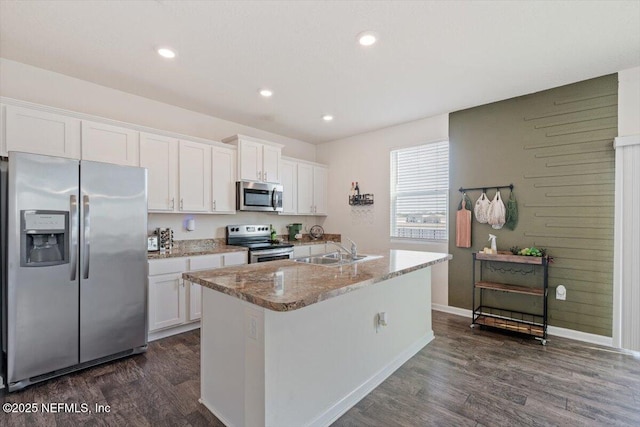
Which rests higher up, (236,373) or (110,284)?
(110,284)

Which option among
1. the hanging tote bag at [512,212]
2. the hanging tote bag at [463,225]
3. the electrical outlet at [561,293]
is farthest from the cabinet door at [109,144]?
the electrical outlet at [561,293]

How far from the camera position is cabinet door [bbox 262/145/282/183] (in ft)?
14.3

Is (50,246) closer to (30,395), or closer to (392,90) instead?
(30,395)

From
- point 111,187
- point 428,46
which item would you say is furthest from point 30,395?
point 428,46

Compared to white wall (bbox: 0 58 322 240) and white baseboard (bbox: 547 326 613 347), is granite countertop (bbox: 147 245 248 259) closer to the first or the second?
white wall (bbox: 0 58 322 240)

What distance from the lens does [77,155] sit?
280 centimetres

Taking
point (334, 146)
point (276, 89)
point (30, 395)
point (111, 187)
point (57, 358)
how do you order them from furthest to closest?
point (334, 146), point (276, 89), point (111, 187), point (57, 358), point (30, 395)

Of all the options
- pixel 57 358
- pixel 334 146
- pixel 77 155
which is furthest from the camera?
pixel 334 146

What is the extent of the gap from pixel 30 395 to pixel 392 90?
4075 mm

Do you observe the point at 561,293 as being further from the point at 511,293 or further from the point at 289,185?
the point at 289,185

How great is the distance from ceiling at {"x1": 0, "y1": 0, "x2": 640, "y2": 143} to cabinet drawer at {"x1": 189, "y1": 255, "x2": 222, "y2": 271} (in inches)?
73.3

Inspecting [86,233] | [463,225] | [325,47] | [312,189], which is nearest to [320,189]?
[312,189]

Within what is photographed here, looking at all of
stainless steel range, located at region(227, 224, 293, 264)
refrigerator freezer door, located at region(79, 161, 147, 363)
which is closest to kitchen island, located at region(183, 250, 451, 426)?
refrigerator freezer door, located at region(79, 161, 147, 363)

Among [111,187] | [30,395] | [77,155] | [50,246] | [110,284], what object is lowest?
[30,395]
